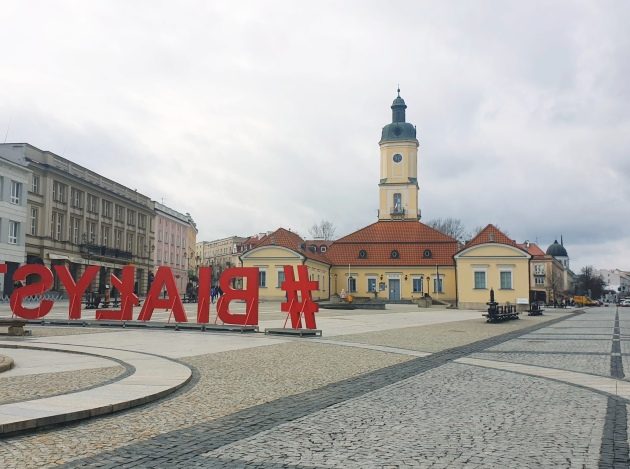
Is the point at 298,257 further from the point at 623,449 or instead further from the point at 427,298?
the point at 623,449

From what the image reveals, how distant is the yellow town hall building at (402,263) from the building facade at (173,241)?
21218 millimetres

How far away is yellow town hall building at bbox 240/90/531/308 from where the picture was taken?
60.7m

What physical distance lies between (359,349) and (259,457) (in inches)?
441

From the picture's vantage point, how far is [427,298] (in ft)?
202

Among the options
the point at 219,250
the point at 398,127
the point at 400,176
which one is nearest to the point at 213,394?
the point at 400,176

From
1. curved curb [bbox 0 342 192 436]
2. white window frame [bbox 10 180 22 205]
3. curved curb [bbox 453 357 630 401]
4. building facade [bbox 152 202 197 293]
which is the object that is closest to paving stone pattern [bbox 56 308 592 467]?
curved curb [bbox 453 357 630 401]

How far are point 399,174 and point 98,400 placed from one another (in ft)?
241

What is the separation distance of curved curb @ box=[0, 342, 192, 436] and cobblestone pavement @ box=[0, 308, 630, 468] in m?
0.19

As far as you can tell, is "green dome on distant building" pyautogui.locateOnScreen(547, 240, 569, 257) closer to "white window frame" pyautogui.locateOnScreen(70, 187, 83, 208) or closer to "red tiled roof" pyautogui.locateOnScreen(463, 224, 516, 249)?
"red tiled roof" pyautogui.locateOnScreen(463, 224, 516, 249)

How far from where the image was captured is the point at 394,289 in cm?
6894

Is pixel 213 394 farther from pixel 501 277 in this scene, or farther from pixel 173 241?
pixel 173 241

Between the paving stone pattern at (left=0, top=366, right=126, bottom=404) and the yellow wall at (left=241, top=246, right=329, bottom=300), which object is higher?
the yellow wall at (left=241, top=246, right=329, bottom=300)

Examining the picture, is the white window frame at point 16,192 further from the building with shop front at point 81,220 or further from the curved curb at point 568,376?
the curved curb at point 568,376

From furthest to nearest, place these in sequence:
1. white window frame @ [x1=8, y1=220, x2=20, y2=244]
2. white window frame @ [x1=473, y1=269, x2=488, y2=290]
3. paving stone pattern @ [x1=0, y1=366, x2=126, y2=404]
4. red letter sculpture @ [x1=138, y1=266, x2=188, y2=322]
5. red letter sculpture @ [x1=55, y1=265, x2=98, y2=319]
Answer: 1. white window frame @ [x1=473, y1=269, x2=488, y2=290]
2. white window frame @ [x1=8, y1=220, x2=20, y2=244]
3. red letter sculpture @ [x1=55, y1=265, x2=98, y2=319]
4. red letter sculpture @ [x1=138, y1=266, x2=188, y2=322]
5. paving stone pattern @ [x1=0, y1=366, x2=126, y2=404]
